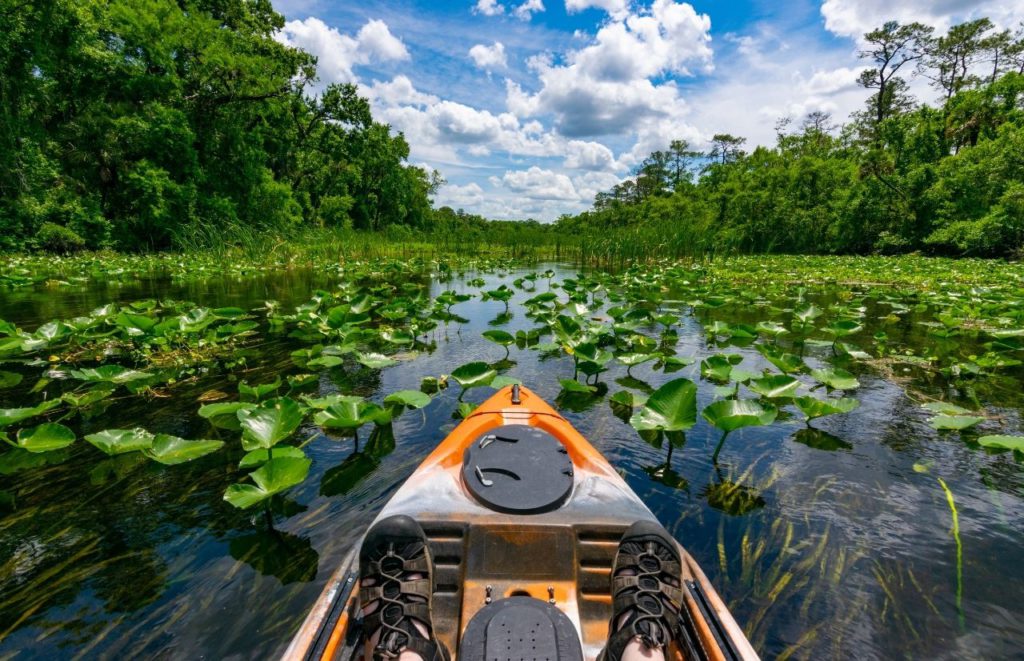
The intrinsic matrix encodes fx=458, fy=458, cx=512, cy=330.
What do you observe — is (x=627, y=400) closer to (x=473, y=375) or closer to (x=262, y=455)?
(x=473, y=375)

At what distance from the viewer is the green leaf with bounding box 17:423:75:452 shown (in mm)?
2084

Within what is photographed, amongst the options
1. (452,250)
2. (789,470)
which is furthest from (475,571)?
(452,250)

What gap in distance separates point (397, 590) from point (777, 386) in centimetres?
261

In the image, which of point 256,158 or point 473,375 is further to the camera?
point 256,158

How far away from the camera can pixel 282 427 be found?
2.19 metres

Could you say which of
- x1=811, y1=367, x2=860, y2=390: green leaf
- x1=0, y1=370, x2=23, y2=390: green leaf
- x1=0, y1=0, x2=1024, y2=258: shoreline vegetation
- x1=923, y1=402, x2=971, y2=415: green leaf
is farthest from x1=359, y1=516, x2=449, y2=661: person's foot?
x1=0, y1=0, x2=1024, y2=258: shoreline vegetation

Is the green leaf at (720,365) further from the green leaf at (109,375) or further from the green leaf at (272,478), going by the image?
the green leaf at (109,375)

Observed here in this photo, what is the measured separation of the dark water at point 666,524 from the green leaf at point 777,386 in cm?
Result: 31

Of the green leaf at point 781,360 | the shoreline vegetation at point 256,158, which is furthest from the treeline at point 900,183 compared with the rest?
the green leaf at point 781,360

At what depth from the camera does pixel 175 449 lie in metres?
2.08

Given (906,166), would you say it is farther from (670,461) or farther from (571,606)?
(571,606)

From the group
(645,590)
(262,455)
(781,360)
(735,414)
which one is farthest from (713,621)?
(781,360)

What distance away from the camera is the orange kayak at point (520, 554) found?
1.30m

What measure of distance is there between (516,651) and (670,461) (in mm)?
1686
